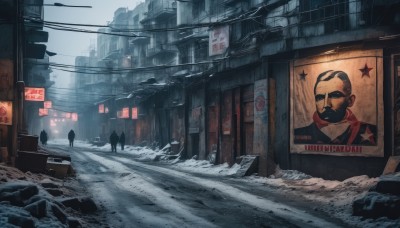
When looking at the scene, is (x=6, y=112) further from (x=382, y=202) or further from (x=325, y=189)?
(x=382, y=202)

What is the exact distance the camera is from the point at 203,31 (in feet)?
129

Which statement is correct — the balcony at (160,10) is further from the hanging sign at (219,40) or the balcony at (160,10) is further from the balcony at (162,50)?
the hanging sign at (219,40)

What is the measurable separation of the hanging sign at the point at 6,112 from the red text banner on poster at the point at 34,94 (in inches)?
706

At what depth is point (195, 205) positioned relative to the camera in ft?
35.2

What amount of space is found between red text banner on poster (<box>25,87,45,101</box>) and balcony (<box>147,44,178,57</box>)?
1877 cm

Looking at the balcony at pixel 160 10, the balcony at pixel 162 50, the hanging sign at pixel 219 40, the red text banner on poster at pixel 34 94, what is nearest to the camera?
the hanging sign at pixel 219 40

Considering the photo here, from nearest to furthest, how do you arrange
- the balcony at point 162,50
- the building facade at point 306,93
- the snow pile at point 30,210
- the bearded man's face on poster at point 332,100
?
1. the snow pile at point 30,210
2. the building facade at point 306,93
3. the bearded man's face on poster at point 332,100
4. the balcony at point 162,50

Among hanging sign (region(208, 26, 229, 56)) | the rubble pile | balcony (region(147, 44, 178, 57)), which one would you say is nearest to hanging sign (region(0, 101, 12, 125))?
hanging sign (region(208, 26, 229, 56))

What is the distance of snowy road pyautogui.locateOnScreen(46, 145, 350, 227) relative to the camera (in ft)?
28.7

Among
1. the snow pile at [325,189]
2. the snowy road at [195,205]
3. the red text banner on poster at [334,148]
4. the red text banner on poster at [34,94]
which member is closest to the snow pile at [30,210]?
the snowy road at [195,205]

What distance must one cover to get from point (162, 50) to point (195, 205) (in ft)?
135

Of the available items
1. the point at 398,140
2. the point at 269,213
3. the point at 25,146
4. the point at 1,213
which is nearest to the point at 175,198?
the point at 269,213

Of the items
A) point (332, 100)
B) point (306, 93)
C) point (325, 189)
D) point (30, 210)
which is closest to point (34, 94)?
point (306, 93)

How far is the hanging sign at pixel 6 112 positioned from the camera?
58.1 ft
